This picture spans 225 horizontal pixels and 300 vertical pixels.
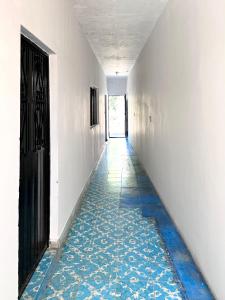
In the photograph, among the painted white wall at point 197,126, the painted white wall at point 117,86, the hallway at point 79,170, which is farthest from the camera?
the painted white wall at point 117,86

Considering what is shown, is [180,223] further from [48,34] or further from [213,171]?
[48,34]

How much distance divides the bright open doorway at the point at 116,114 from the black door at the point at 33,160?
1392 cm

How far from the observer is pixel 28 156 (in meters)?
2.62

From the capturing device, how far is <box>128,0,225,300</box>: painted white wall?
218 cm

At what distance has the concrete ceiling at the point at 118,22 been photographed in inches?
165

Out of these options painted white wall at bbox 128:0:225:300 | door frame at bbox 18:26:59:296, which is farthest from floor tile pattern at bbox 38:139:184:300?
painted white wall at bbox 128:0:225:300

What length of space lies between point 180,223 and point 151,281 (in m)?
1.11

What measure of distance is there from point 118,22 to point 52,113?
2637mm

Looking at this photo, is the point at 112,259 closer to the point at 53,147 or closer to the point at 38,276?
the point at 38,276

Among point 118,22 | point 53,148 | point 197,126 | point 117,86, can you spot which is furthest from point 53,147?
point 117,86

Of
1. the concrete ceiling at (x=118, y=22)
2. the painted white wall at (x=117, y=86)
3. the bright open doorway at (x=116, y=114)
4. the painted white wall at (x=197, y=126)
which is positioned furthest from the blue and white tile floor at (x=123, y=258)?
the bright open doorway at (x=116, y=114)

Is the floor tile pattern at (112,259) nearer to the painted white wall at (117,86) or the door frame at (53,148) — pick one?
the door frame at (53,148)

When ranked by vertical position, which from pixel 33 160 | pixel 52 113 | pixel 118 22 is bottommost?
pixel 33 160

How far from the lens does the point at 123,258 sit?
312 centimetres
